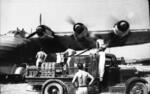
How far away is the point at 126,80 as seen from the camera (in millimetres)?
4711

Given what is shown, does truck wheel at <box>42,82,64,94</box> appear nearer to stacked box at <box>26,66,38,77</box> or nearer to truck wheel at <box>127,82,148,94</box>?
stacked box at <box>26,66,38,77</box>

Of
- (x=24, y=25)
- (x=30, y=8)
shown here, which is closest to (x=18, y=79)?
(x=24, y=25)

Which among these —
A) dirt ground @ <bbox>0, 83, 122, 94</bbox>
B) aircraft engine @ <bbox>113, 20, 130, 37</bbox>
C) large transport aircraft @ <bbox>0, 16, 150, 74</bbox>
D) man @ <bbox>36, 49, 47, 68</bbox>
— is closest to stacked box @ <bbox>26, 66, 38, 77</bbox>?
man @ <bbox>36, 49, 47, 68</bbox>

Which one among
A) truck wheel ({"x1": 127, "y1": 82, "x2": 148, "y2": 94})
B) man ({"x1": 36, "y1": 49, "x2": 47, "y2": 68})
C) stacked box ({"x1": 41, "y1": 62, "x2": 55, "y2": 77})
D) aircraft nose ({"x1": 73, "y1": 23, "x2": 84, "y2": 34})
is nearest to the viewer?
truck wheel ({"x1": 127, "y1": 82, "x2": 148, "y2": 94})

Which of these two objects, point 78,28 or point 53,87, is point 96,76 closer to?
point 53,87

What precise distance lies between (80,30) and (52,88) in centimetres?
164

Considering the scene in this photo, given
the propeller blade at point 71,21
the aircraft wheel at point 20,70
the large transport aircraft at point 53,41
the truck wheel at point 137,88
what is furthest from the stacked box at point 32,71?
the truck wheel at point 137,88

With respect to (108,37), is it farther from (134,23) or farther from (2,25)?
(2,25)

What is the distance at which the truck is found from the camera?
178 inches

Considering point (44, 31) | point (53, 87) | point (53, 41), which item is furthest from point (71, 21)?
point (53, 87)

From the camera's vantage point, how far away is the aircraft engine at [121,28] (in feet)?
16.7

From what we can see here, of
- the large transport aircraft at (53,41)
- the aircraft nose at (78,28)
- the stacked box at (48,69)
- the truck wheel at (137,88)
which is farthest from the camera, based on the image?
the large transport aircraft at (53,41)

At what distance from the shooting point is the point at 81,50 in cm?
523

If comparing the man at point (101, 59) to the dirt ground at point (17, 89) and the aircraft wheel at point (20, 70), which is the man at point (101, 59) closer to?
the dirt ground at point (17, 89)
